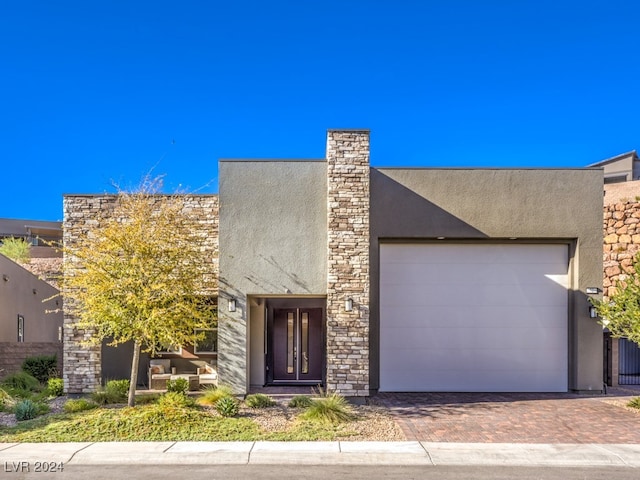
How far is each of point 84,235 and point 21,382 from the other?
479cm

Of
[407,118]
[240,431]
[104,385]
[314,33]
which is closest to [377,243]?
[240,431]

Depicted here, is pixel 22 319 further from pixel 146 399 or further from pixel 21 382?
pixel 146 399

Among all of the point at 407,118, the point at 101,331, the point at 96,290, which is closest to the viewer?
the point at 96,290

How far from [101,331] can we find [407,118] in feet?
53.8

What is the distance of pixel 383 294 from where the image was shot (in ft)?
40.5

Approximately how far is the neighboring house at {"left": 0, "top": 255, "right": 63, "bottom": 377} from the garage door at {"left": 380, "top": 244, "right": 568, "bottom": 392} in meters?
10.6

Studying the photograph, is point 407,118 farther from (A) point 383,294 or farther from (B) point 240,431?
(B) point 240,431

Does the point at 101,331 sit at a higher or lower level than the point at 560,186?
lower

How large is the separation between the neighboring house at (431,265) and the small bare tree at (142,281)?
1.40m

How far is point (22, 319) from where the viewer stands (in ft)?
56.1

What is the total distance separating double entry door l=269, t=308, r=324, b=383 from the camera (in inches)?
523

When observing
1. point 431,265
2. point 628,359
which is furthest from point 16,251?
point 628,359

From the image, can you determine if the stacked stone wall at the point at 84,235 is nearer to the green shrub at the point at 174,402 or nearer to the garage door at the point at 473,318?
the green shrub at the point at 174,402

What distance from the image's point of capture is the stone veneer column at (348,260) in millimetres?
10680
